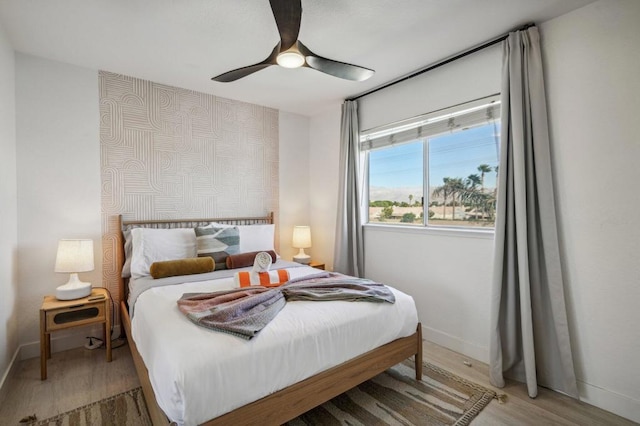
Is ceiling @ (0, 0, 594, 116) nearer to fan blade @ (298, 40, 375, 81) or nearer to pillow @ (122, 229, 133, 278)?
fan blade @ (298, 40, 375, 81)

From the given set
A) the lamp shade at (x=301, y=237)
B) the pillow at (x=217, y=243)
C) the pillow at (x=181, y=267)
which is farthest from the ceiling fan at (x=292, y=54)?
the lamp shade at (x=301, y=237)

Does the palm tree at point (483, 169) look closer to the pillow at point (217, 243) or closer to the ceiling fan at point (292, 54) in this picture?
the ceiling fan at point (292, 54)

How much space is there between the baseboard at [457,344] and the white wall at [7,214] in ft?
10.9

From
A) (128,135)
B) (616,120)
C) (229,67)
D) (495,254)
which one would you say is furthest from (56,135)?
(616,120)

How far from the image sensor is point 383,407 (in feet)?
6.35

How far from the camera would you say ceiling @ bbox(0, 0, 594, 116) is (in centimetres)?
197

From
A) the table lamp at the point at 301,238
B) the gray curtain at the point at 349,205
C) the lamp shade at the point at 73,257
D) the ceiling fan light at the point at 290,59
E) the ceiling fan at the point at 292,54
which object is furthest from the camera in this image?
the table lamp at the point at 301,238

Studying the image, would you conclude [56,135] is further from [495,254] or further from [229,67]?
[495,254]

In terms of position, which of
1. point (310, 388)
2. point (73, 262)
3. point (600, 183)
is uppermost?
point (600, 183)

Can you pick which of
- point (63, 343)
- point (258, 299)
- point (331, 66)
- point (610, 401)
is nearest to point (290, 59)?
point (331, 66)

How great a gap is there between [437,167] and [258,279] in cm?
199

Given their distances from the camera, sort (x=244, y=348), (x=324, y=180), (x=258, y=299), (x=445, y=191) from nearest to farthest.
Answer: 1. (x=244, y=348)
2. (x=258, y=299)
3. (x=445, y=191)
4. (x=324, y=180)

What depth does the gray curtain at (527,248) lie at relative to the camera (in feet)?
6.73

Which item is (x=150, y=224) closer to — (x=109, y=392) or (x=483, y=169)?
(x=109, y=392)
